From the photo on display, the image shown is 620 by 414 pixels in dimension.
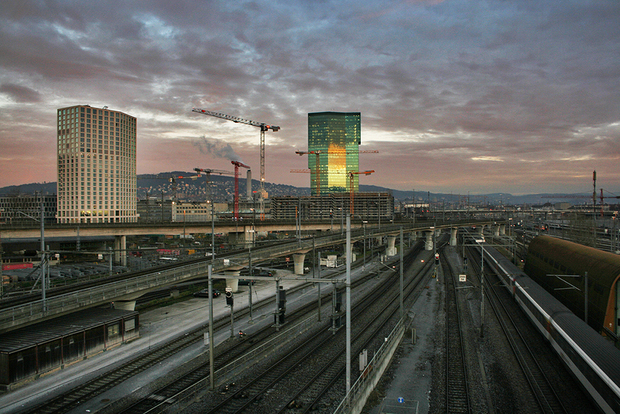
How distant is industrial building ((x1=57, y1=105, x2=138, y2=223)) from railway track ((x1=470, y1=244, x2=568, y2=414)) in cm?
15259

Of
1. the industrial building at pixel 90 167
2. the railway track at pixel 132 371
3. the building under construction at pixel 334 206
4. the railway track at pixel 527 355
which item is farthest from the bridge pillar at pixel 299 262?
the industrial building at pixel 90 167

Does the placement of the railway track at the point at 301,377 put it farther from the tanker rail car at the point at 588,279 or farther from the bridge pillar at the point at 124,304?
the bridge pillar at the point at 124,304

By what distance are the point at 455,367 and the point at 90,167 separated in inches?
6391

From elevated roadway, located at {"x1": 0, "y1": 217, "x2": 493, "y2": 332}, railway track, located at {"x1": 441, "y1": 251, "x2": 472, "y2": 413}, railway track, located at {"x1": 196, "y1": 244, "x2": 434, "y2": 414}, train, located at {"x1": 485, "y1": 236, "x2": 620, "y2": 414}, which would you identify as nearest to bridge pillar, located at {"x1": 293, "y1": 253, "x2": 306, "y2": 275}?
elevated roadway, located at {"x1": 0, "y1": 217, "x2": 493, "y2": 332}

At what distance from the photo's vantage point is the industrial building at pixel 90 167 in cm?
14562

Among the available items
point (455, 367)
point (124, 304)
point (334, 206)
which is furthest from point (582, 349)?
point (334, 206)

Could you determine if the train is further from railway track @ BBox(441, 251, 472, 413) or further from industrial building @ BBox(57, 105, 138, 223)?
industrial building @ BBox(57, 105, 138, 223)

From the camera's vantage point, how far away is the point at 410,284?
149 ft

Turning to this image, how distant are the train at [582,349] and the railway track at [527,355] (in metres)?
1.16

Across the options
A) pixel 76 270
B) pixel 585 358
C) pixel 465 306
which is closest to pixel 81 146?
pixel 76 270

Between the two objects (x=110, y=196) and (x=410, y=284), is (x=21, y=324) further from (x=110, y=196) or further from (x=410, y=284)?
(x=110, y=196)

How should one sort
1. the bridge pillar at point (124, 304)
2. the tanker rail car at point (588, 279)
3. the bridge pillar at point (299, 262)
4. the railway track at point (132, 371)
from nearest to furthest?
the railway track at point (132, 371), the tanker rail car at point (588, 279), the bridge pillar at point (124, 304), the bridge pillar at point (299, 262)

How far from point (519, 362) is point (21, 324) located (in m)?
28.0

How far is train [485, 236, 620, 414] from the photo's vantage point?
13.9 m
